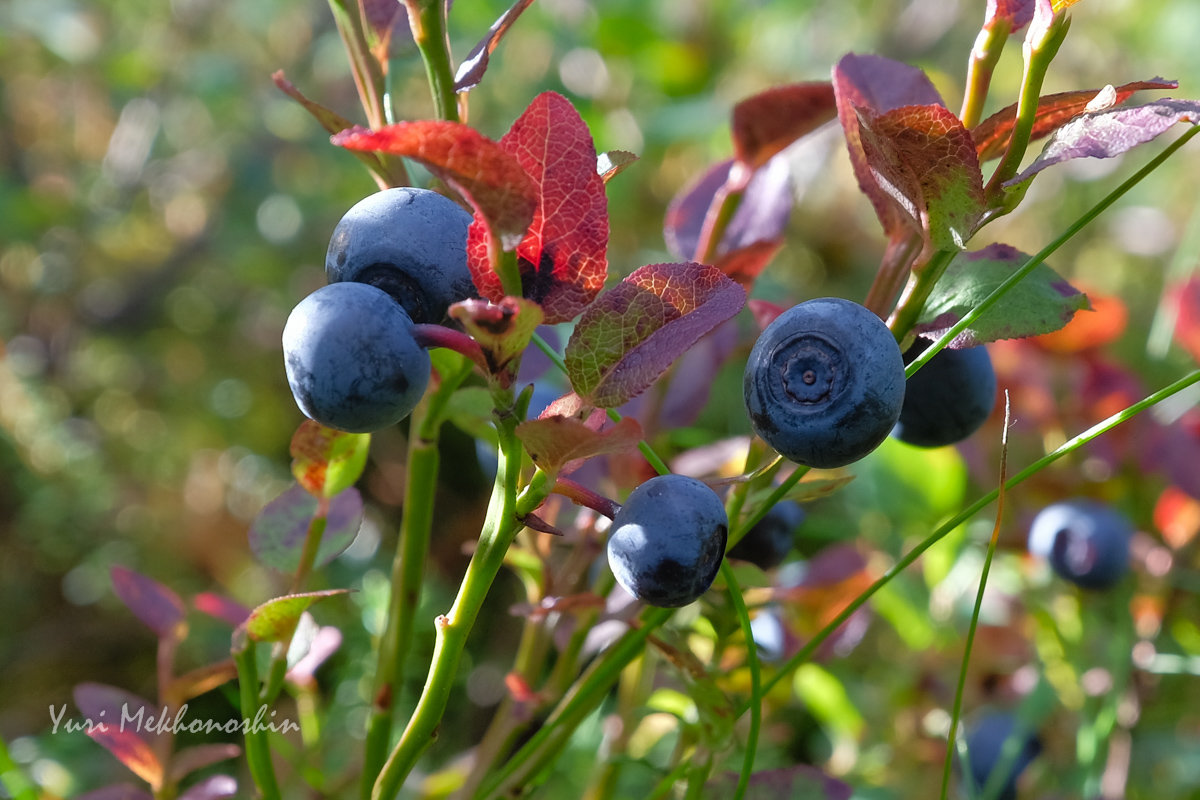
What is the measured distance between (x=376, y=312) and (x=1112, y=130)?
31cm

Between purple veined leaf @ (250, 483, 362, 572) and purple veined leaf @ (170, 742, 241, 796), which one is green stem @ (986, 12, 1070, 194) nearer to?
purple veined leaf @ (250, 483, 362, 572)

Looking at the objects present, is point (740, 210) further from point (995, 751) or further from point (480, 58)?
point (995, 751)

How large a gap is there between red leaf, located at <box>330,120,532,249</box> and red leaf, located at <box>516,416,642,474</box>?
Result: 0.25 ft

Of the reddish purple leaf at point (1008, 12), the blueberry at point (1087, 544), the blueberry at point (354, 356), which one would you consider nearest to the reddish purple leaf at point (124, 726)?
the blueberry at point (354, 356)

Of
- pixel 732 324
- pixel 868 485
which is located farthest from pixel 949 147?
pixel 868 485

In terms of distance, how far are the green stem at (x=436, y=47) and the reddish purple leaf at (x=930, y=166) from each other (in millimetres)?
200

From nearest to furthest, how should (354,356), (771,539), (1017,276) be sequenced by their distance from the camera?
(354,356), (1017,276), (771,539)

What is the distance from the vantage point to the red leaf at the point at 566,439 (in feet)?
1.15

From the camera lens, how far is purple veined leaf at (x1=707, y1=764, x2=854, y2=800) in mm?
577

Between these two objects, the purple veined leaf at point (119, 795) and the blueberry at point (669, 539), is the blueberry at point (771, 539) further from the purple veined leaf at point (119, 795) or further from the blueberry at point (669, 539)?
the purple veined leaf at point (119, 795)

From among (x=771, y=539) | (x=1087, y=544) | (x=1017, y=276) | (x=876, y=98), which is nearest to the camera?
(x=1017, y=276)

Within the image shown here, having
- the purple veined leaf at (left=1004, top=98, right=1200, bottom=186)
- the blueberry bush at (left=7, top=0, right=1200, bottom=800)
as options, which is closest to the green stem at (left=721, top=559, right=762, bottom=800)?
the blueberry bush at (left=7, top=0, right=1200, bottom=800)

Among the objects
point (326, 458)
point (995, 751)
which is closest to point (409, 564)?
point (326, 458)

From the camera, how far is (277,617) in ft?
1.64
